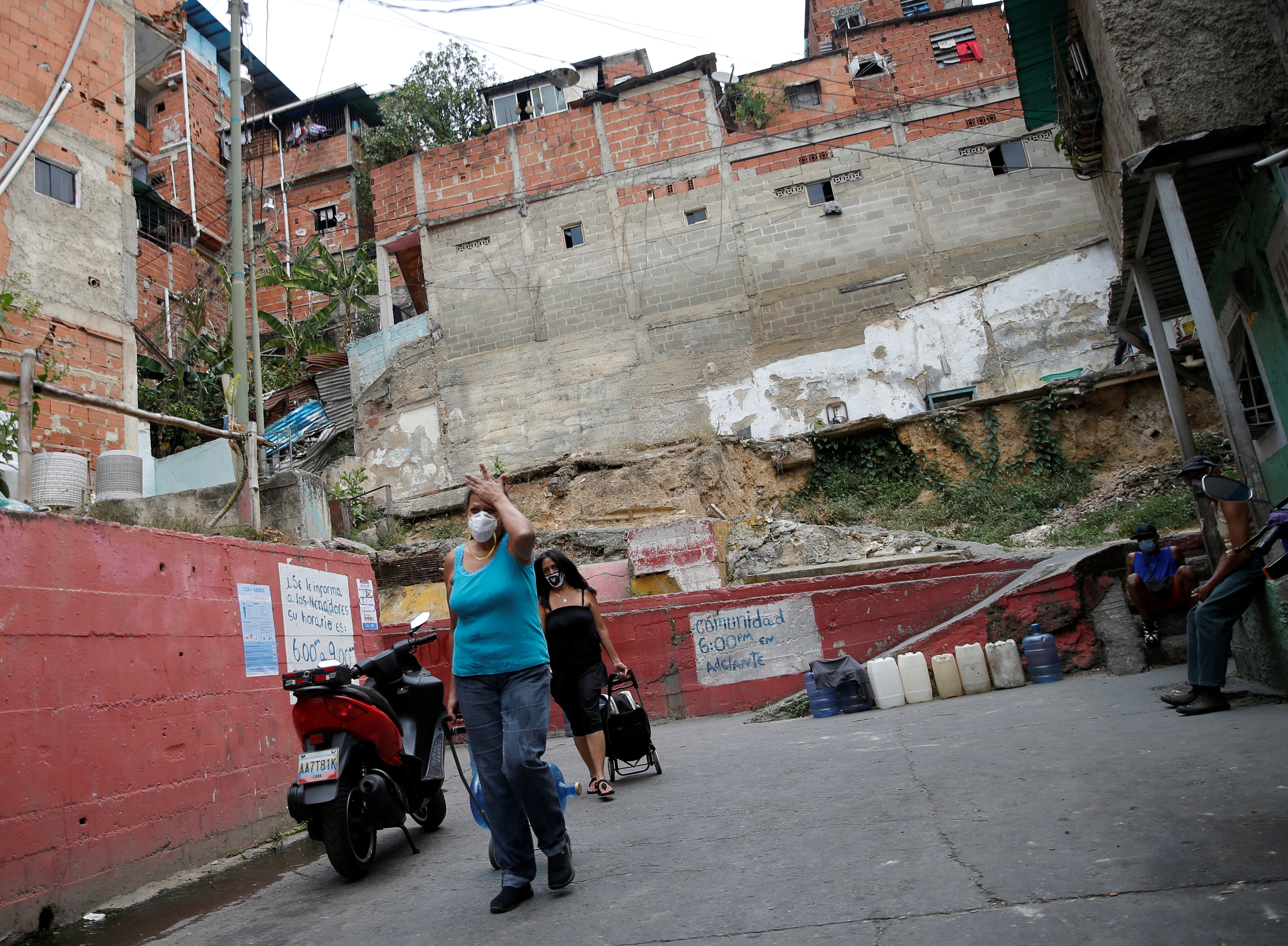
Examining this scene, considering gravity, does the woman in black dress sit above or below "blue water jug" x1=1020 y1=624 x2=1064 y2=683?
above

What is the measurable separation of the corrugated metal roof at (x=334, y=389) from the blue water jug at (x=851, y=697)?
2225cm

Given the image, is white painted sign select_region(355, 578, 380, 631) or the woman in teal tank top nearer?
the woman in teal tank top

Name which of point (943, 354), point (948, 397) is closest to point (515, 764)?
point (948, 397)

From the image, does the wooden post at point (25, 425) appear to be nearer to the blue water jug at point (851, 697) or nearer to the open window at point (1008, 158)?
the blue water jug at point (851, 697)

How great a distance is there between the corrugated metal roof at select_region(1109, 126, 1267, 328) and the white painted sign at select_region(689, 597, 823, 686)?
5.28m

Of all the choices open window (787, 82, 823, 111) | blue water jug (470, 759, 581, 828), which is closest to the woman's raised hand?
blue water jug (470, 759, 581, 828)

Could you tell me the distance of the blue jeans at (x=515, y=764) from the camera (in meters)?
3.77

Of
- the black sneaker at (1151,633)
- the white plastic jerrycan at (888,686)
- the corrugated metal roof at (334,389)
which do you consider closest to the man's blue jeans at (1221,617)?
the black sneaker at (1151,633)

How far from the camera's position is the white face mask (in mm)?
4051

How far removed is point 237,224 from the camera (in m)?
14.6

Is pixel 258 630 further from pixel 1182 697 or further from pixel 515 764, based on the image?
pixel 1182 697

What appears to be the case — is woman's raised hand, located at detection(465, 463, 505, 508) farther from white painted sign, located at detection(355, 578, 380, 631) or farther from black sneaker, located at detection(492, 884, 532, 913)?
white painted sign, located at detection(355, 578, 380, 631)

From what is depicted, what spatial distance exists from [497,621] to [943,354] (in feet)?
68.2

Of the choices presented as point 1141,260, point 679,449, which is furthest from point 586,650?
point 679,449
